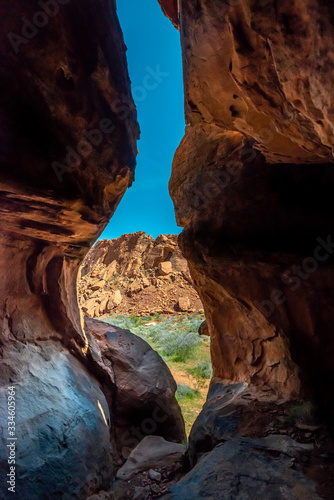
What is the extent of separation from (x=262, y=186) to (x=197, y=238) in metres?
1.57

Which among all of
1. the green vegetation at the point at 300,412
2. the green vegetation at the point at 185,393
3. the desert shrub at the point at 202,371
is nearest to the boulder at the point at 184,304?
the desert shrub at the point at 202,371

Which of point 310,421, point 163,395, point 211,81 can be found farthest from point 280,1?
point 163,395

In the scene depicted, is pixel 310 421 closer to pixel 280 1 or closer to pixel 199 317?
pixel 280 1

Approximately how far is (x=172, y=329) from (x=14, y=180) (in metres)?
17.1

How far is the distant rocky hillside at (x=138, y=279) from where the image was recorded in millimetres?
24641

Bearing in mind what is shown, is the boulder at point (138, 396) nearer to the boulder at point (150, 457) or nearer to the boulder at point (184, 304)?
the boulder at point (150, 457)

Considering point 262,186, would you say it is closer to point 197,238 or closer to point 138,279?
point 197,238

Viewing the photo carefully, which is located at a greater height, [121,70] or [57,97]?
[121,70]


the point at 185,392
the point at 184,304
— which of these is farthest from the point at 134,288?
the point at 185,392

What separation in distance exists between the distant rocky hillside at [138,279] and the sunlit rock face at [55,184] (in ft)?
61.9

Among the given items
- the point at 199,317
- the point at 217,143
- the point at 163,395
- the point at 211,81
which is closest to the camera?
the point at 211,81

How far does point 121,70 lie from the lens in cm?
467

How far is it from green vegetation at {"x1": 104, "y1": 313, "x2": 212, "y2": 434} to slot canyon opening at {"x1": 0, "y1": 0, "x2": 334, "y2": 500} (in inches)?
159

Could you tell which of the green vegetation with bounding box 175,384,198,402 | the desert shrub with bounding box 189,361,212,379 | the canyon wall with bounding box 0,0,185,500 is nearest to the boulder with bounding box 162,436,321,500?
the canyon wall with bounding box 0,0,185,500
